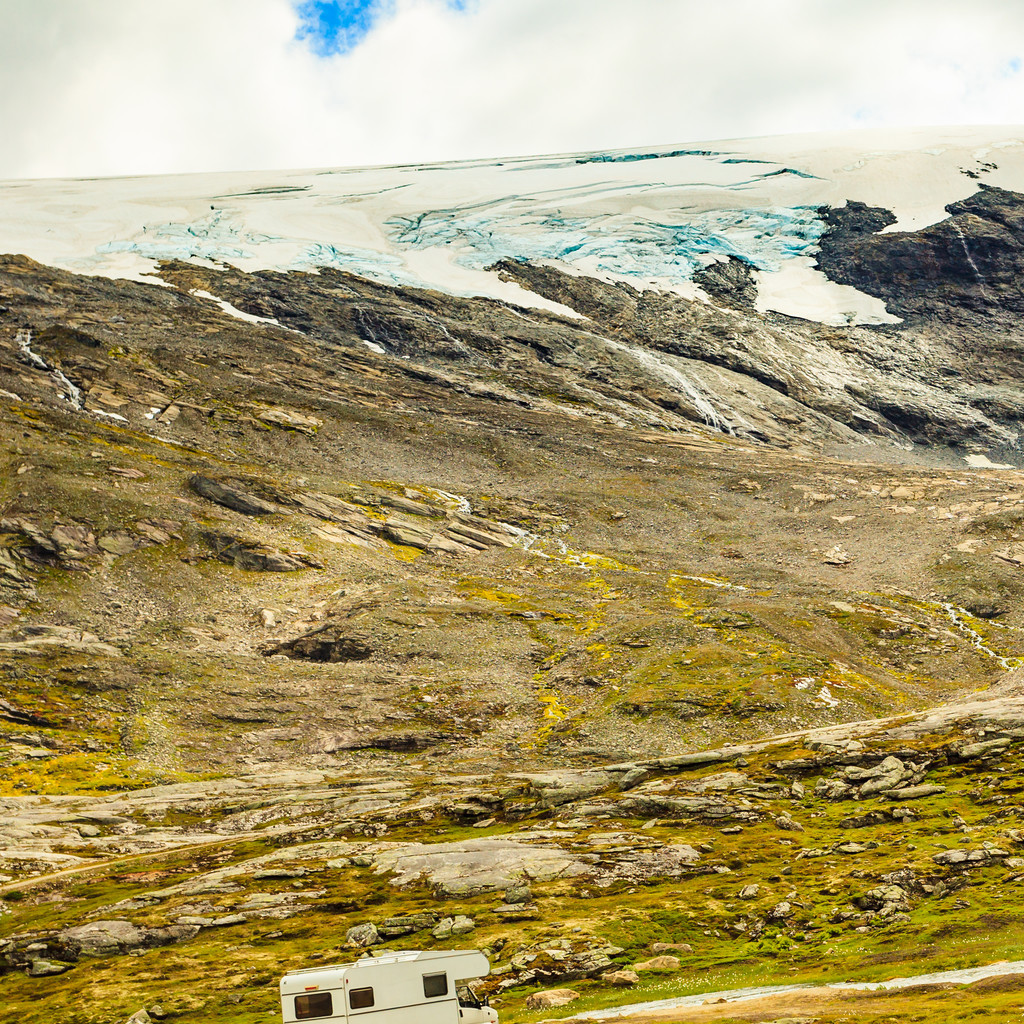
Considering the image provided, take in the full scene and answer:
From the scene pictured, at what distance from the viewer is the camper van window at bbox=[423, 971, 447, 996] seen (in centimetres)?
1808

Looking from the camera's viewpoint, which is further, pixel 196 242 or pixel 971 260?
pixel 971 260

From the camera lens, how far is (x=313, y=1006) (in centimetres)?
Answer: 1755

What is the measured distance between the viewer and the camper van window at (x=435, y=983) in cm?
1808

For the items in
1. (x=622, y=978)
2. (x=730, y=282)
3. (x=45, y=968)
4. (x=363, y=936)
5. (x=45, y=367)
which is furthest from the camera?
(x=730, y=282)

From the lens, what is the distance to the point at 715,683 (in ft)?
187

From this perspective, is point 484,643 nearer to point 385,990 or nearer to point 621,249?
point 385,990

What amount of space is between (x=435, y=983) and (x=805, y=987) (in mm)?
9398

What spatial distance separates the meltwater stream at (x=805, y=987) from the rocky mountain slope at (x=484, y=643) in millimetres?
933

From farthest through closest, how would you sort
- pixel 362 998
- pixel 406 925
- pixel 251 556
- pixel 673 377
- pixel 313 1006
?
pixel 673 377 → pixel 251 556 → pixel 406 925 → pixel 362 998 → pixel 313 1006

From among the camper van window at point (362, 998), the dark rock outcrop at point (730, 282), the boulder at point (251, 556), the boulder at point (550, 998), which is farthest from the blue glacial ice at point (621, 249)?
the camper van window at point (362, 998)

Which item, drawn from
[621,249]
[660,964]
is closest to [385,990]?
[660,964]

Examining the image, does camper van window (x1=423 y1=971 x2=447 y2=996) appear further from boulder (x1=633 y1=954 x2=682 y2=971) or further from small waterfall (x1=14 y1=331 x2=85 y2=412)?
small waterfall (x1=14 y1=331 x2=85 y2=412)

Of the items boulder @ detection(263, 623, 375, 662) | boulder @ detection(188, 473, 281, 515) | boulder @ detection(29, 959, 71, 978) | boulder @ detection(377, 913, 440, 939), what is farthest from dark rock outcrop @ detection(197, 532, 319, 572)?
boulder @ detection(377, 913, 440, 939)

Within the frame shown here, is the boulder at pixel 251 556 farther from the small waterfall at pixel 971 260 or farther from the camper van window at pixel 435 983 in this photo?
the small waterfall at pixel 971 260
